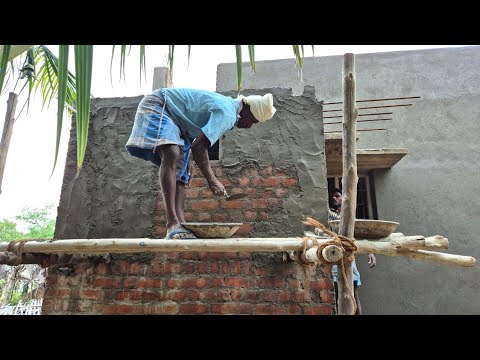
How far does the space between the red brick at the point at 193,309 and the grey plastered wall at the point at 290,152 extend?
2.29 ft

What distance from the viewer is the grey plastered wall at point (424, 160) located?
14.3 ft

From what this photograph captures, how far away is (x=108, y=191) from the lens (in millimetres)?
2859

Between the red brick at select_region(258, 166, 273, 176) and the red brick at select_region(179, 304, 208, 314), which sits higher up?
the red brick at select_region(258, 166, 273, 176)

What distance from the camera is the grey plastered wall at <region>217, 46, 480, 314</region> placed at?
14.3ft

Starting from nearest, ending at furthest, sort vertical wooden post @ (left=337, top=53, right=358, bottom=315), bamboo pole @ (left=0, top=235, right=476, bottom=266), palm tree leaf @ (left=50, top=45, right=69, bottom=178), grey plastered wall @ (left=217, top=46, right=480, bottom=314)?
palm tree leaf @ (left=50, top=45, right=69, bottom=178) → vertical wooden post @ (left=337, top=53, right=358, bottom=315) → bamboo pole @ (left=0, top=235, right=476, bottom=266) → grey plastered wall @ (left=217, top=46, right=480, bottom=314)

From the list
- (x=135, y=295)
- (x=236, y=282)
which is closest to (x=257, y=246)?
(x=236, y=282)

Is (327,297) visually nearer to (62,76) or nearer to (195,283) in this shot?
(195,283)

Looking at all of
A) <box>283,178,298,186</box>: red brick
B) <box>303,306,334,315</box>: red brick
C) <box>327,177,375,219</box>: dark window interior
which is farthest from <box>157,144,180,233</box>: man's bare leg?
<box>327,177,375,219</box>: dark window interior

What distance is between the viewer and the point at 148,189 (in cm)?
283

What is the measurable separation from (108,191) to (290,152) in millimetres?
1614

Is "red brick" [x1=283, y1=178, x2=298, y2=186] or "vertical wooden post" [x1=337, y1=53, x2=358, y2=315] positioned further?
"red brick" [x1=283, y1=178, x2=298, y2=186]

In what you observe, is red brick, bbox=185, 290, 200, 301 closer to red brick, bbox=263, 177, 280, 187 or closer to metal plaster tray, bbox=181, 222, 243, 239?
metal plaster tray, bbox=181, 222, 243, 239

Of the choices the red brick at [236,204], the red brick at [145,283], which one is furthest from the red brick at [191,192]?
the red brick at [145,283]
